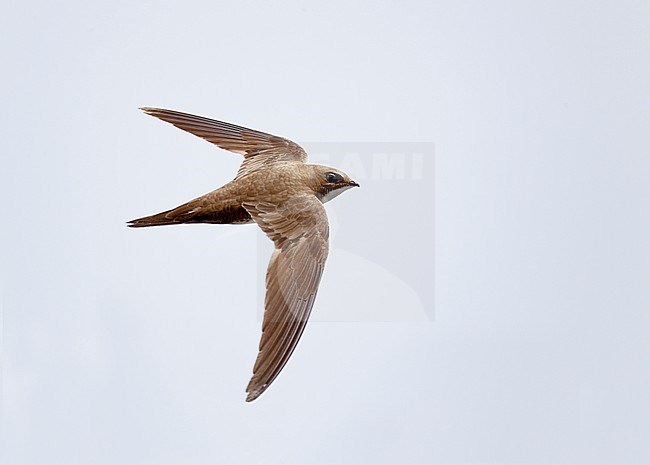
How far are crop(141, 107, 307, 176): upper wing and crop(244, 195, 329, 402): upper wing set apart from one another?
1064 mm

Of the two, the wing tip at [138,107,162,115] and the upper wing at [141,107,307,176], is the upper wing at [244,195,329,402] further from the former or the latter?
the wing tip at [138,107,162,115]

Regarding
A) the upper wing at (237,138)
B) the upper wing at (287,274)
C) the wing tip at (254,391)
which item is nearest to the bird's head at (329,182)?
the upper wing at (287,274)

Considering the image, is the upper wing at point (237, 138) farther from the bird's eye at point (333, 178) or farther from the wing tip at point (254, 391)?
the wing tip at point (254, 391)

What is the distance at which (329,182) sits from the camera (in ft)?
26.8

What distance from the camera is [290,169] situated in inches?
323

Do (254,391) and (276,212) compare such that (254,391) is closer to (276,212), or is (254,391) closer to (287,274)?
(287,274)

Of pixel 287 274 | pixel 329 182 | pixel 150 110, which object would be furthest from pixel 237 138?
pixel 287 274

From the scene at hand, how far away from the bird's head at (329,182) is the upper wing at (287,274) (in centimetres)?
33

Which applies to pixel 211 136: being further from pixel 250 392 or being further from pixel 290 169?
pixel 250 392

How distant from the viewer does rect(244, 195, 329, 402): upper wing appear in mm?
6613

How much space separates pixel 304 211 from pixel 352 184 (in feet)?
2.55

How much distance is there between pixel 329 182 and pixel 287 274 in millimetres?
1274

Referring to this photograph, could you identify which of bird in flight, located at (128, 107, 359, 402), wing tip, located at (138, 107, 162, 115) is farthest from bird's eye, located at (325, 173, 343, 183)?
wing tip, located at (138, 107, 162, 115)

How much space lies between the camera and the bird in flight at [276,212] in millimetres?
6754
